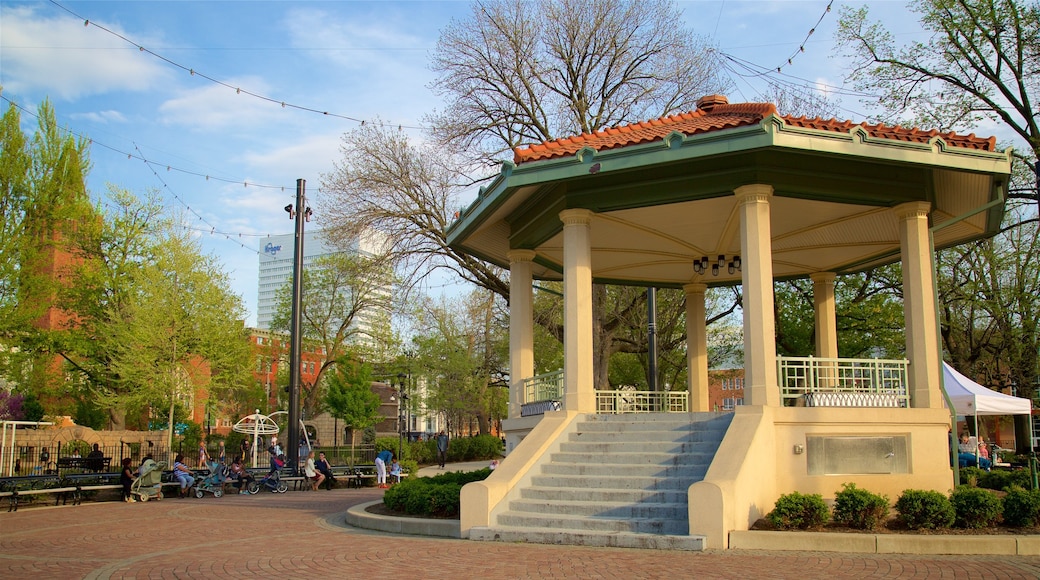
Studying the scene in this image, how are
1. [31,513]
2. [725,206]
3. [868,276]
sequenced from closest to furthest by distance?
[725,206], [31,513], [868,276]

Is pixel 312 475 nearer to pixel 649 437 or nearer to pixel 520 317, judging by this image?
pixel 520 317

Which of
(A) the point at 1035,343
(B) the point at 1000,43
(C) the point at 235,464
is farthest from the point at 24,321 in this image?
(A) the point at 1035,343

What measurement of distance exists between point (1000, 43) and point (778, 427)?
68.6 ft

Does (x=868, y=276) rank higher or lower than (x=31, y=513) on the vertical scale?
higher

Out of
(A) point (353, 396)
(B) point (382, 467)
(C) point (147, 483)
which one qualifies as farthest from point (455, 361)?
(C) point (147, 483)

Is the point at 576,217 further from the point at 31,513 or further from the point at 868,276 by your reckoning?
the point at 868,276

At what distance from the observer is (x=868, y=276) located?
31.0 meters

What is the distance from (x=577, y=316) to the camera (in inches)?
550

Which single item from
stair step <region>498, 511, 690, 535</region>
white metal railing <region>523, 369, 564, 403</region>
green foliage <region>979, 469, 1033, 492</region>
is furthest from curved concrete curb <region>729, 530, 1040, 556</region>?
white metal railing <region>523, 369, 564, 403</region>

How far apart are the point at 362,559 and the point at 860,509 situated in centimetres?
626

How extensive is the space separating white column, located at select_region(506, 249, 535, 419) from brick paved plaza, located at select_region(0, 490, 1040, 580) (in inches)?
189

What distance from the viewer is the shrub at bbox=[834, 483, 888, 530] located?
10391 millimetres

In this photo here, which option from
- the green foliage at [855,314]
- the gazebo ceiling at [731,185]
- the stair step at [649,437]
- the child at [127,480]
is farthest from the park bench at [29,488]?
the green foliage at [855,314]

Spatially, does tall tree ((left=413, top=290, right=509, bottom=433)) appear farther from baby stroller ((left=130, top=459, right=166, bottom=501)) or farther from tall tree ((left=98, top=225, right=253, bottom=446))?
baby stroller ((left=130, top=459, right=166, bottom=501))
